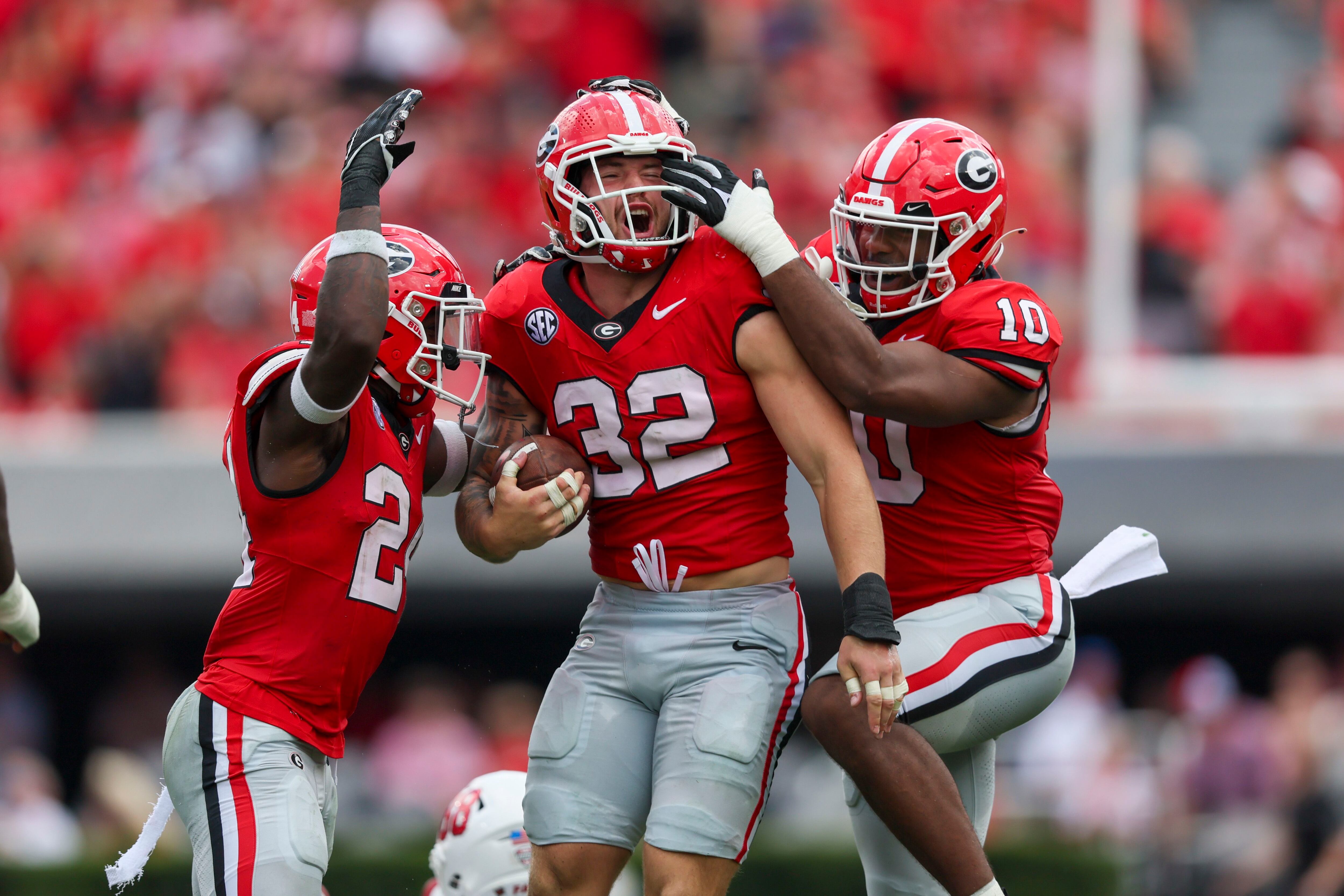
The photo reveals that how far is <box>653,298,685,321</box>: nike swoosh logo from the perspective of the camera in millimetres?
4016

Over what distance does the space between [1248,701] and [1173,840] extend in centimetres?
145

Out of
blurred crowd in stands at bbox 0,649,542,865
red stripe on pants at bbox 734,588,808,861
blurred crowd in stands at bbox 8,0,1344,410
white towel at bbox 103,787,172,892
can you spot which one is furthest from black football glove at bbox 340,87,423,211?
blurred crowd in stands at bbox 8,0,1344,410

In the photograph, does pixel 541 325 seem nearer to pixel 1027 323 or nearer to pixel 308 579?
pixel 308 579

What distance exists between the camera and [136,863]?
4270mm

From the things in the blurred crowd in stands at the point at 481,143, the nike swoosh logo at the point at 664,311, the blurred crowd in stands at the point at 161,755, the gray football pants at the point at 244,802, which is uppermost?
the blurred crowd in stands at the point at 481,143

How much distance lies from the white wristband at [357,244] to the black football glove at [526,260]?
0.40m

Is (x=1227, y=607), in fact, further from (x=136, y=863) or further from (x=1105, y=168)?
(x=136, y=863)

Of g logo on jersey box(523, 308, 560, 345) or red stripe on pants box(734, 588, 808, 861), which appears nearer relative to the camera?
red stripe on pants box(734, 588, 808, 861)

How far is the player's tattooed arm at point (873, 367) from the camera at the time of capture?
12.8 ft

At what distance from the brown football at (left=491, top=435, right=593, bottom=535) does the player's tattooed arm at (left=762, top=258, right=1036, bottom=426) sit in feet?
1.91

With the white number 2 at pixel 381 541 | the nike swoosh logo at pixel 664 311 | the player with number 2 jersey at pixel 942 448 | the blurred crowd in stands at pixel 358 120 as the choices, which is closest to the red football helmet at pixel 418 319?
the white number 2 at pixel 381 541

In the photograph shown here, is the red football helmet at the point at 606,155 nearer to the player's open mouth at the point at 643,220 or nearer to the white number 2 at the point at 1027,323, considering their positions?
the player's open mouth at the point at 643,220

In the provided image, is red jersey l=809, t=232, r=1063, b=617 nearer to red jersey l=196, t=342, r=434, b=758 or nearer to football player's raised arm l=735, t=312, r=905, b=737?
football player's raised arm l=735, t=312, r=905, b=737

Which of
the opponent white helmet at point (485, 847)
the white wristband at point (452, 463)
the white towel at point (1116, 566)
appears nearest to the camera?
the white wristband at point (452, 463)
